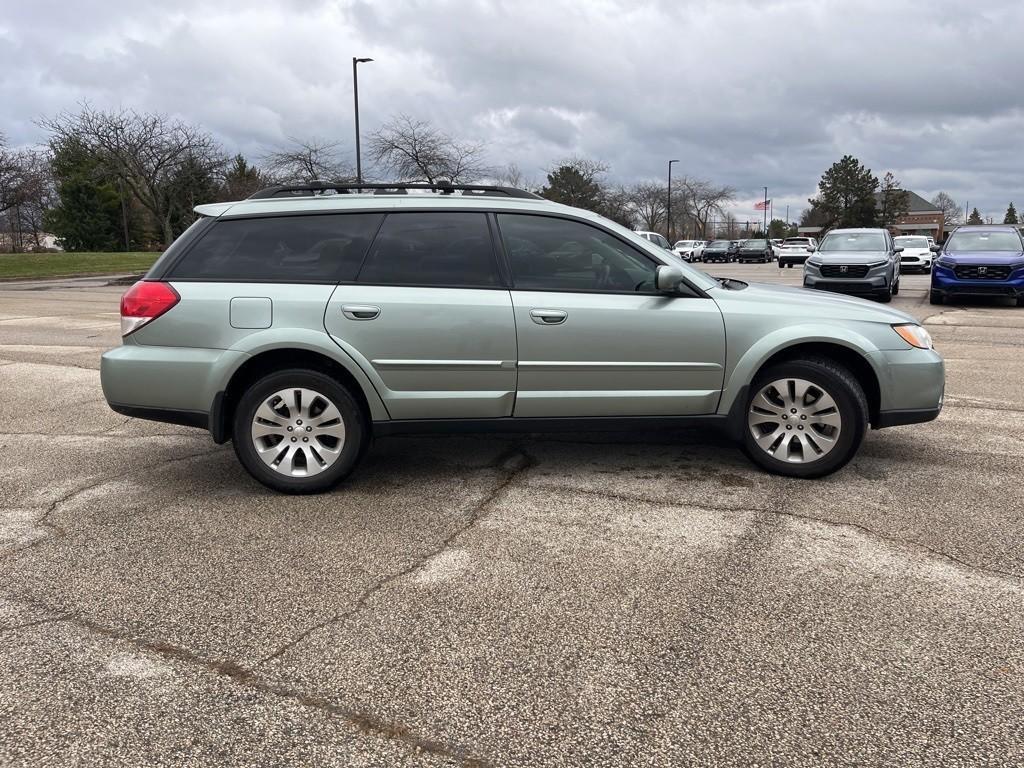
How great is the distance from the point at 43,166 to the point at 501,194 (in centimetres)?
4399

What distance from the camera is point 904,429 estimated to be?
580 centimetres

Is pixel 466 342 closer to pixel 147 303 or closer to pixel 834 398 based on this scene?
pixel 147 303

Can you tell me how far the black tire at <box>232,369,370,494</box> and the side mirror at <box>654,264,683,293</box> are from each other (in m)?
1.85

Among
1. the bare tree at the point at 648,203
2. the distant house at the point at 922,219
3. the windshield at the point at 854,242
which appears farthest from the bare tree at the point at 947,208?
the windshield at the point at 854,242

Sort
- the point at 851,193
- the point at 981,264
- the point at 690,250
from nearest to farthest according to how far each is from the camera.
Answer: the point at 981,264
the point at 690,250
the point at 851,193

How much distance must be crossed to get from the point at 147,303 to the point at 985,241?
16.5m

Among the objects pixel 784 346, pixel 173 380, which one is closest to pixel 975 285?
pixel 784 346

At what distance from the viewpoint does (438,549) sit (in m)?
3.66

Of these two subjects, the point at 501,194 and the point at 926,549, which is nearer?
the point at 926,549

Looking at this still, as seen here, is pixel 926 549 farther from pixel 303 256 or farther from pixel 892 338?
pixel 303 256

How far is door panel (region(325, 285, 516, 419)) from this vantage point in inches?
169

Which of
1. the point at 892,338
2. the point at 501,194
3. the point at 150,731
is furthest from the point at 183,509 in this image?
the point at 892,338

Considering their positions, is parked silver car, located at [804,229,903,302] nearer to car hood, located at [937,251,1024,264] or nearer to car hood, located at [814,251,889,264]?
car hood, located at [814,251,889,264]

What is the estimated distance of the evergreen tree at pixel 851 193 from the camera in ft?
269
